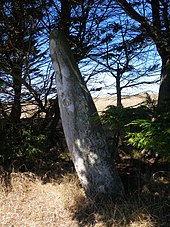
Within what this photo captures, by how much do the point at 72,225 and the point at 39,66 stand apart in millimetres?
2661

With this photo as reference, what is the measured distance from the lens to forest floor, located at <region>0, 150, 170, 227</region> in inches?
104

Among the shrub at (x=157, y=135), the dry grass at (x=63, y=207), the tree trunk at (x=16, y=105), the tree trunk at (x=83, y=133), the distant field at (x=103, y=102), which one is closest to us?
the shrub at (x=157, y=135)

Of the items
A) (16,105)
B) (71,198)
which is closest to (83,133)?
(71,198)

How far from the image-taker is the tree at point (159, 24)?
3.30 metres

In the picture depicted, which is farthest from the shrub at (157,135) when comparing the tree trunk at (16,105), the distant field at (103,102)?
the tree trunk at (16,105)

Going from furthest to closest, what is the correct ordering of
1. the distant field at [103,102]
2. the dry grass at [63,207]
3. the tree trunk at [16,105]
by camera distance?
the distant field at [103,102] → the tree trunk at [16,105] → the dry grass at [63,207]

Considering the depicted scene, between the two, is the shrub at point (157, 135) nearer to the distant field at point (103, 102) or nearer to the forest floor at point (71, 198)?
the forest floor at point (71, 198)

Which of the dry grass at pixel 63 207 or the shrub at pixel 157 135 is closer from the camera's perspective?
the shrub at pixel 157 135

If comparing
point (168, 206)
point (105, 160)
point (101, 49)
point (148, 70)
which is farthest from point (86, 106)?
point (148, 70)

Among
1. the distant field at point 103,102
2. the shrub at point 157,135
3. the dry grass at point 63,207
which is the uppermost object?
the distant field at point 103,102

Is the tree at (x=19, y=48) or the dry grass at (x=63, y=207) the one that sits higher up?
the tree at (x=19, y=48)

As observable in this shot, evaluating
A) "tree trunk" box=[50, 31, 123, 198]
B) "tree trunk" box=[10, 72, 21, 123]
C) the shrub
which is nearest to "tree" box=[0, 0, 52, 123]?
"tree trunk" box=[10, 72, 21, 123]

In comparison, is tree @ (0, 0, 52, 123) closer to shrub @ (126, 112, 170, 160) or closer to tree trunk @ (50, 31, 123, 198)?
tree trunk @ (50, 31, 123, 198)

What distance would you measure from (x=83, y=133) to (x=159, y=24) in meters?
2.22
